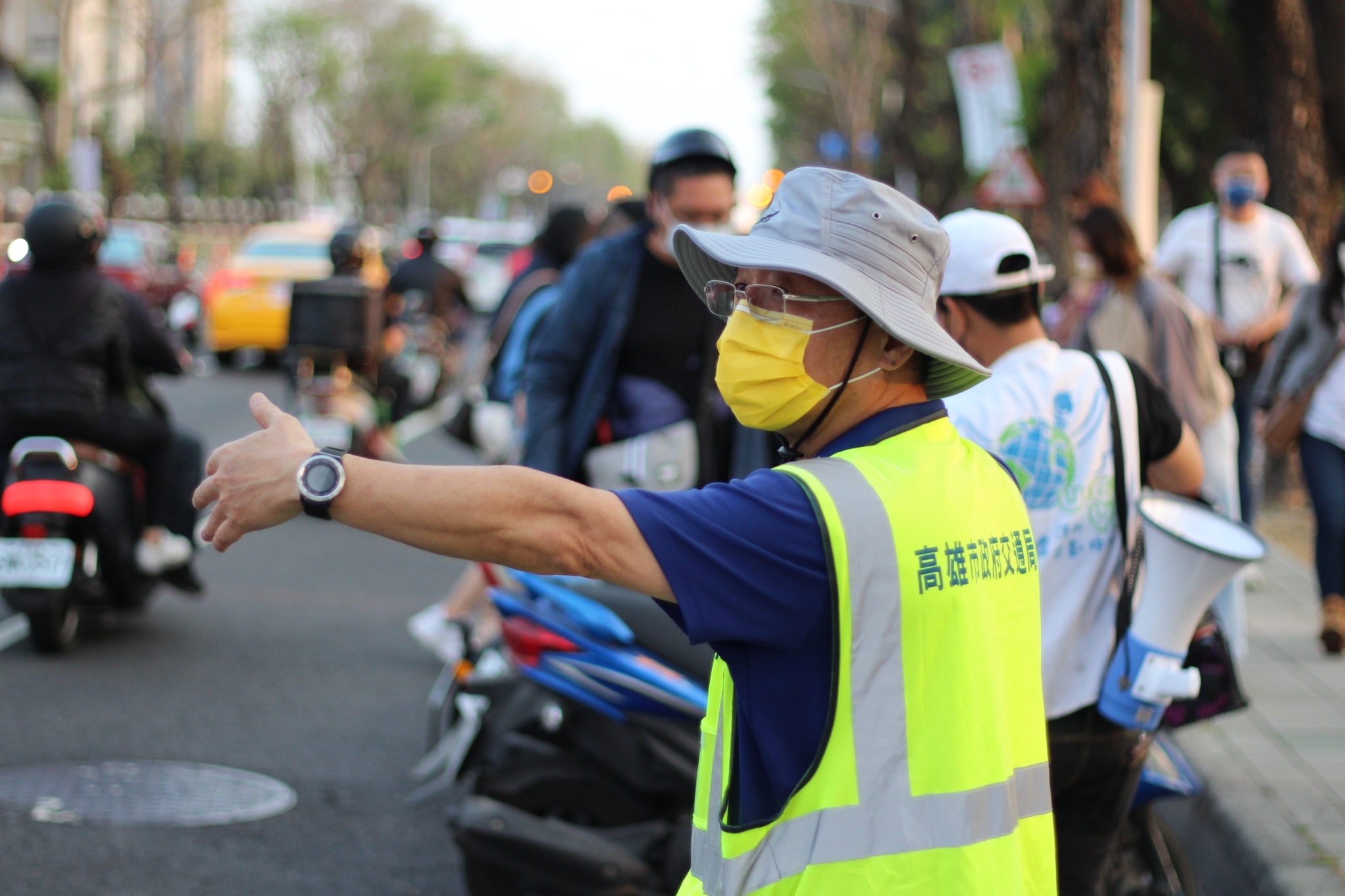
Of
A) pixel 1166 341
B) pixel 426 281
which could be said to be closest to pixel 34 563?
pixel 1166 341

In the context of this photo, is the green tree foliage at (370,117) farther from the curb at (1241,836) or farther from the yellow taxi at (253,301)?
the curb at (1241,836)

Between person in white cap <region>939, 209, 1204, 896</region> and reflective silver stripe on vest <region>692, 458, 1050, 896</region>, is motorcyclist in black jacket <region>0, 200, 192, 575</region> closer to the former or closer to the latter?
person in white cap <region>939, 209, 1204, 896</region>

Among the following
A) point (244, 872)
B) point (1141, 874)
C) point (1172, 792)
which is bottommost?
point (244, 872)

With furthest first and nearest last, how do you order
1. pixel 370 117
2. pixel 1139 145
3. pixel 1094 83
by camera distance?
1. pixel 370 117
2. pixel 1094 83
3. pixel 1139 145

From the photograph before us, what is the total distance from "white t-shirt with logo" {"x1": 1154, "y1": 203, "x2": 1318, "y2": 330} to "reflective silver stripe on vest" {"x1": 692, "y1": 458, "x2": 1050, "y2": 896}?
24.2 feet

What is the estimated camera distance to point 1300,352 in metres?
6.68

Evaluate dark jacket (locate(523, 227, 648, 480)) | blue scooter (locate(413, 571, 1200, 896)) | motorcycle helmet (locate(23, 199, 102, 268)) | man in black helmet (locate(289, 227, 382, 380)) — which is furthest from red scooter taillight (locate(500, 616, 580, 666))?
man in black helmet (locate(289, 227, 382, 380))

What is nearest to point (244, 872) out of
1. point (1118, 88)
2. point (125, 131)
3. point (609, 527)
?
point (609, 527)

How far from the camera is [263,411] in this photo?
2014mm

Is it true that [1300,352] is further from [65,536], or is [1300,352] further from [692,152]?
[65,536]

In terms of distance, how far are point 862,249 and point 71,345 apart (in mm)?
5375

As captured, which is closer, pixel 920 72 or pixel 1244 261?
pixel 1244 261

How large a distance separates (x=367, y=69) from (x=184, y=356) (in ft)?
229

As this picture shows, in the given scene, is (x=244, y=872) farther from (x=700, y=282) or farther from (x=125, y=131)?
(x=125, y=131)
